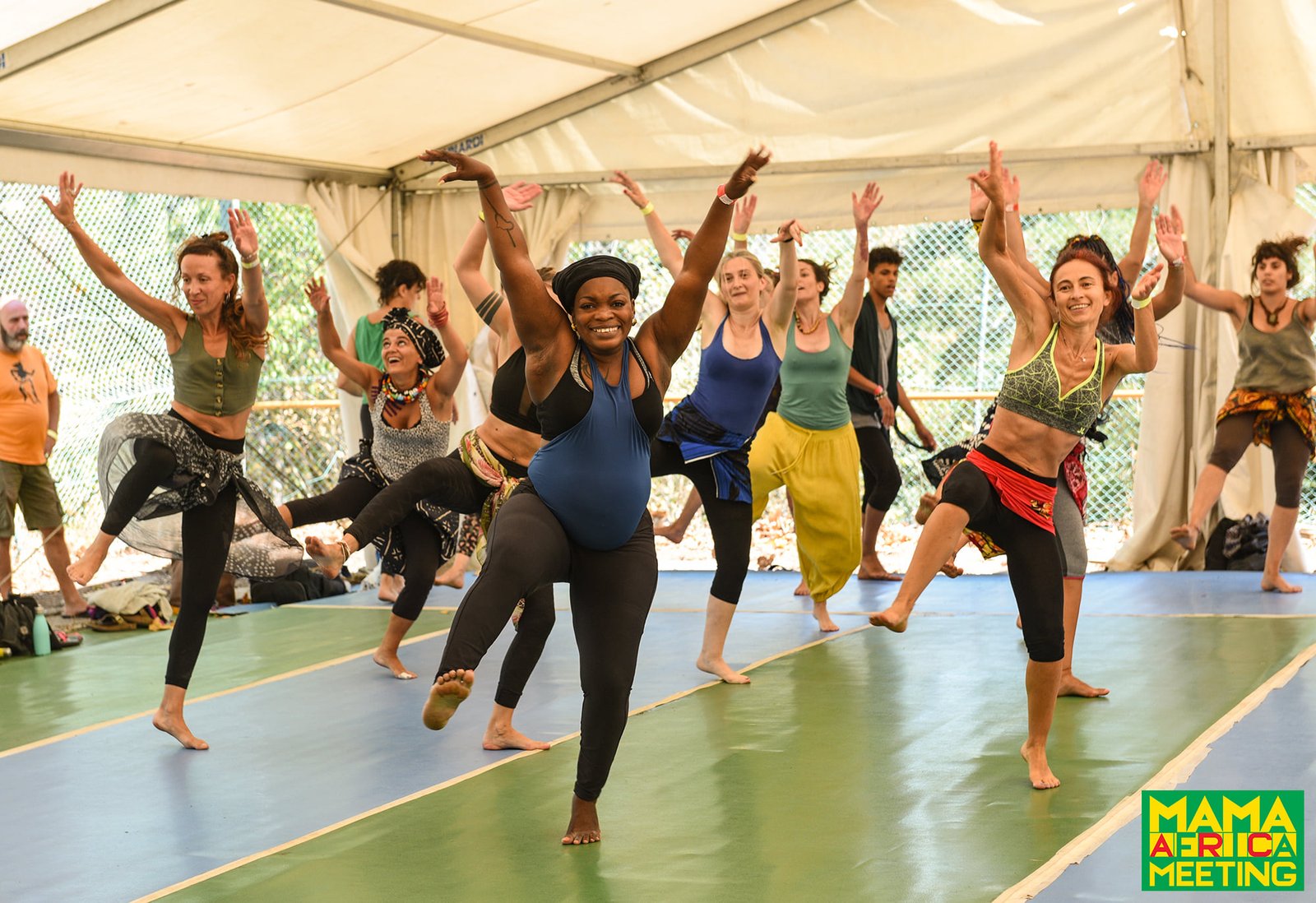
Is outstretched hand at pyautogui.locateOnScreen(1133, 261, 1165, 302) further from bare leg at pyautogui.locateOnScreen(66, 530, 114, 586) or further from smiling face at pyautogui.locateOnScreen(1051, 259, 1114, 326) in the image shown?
bare leg at pyautogui.locateOnScreen(66, 530, 114, 586)

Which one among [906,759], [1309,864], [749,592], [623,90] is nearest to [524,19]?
[623,90]

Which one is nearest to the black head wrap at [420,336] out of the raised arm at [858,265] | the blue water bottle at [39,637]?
the raised arm at [858,265]

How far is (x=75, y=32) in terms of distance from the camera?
7309 mm

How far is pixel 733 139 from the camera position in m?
10.2

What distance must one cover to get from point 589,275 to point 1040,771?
209 cm

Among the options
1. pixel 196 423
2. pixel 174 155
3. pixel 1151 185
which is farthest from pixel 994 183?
pixel 174 155

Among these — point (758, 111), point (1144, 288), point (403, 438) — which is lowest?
point (403, 438)

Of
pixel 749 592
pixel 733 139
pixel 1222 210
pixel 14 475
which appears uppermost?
pixel 733 139

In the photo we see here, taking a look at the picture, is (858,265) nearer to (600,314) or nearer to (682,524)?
(682,524)

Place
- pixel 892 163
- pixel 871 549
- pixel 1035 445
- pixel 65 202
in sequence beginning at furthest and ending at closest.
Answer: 1. pixel 892 163
2. pixel 871 549
3. pixel 65 202
4. pixel 1035 445

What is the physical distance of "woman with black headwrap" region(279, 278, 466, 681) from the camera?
6.51 metres

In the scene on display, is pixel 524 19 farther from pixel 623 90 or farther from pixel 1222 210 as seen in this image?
pixel 1222 210

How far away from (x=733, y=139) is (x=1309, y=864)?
7411mm

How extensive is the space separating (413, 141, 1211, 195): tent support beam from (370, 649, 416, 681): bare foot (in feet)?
15.7
